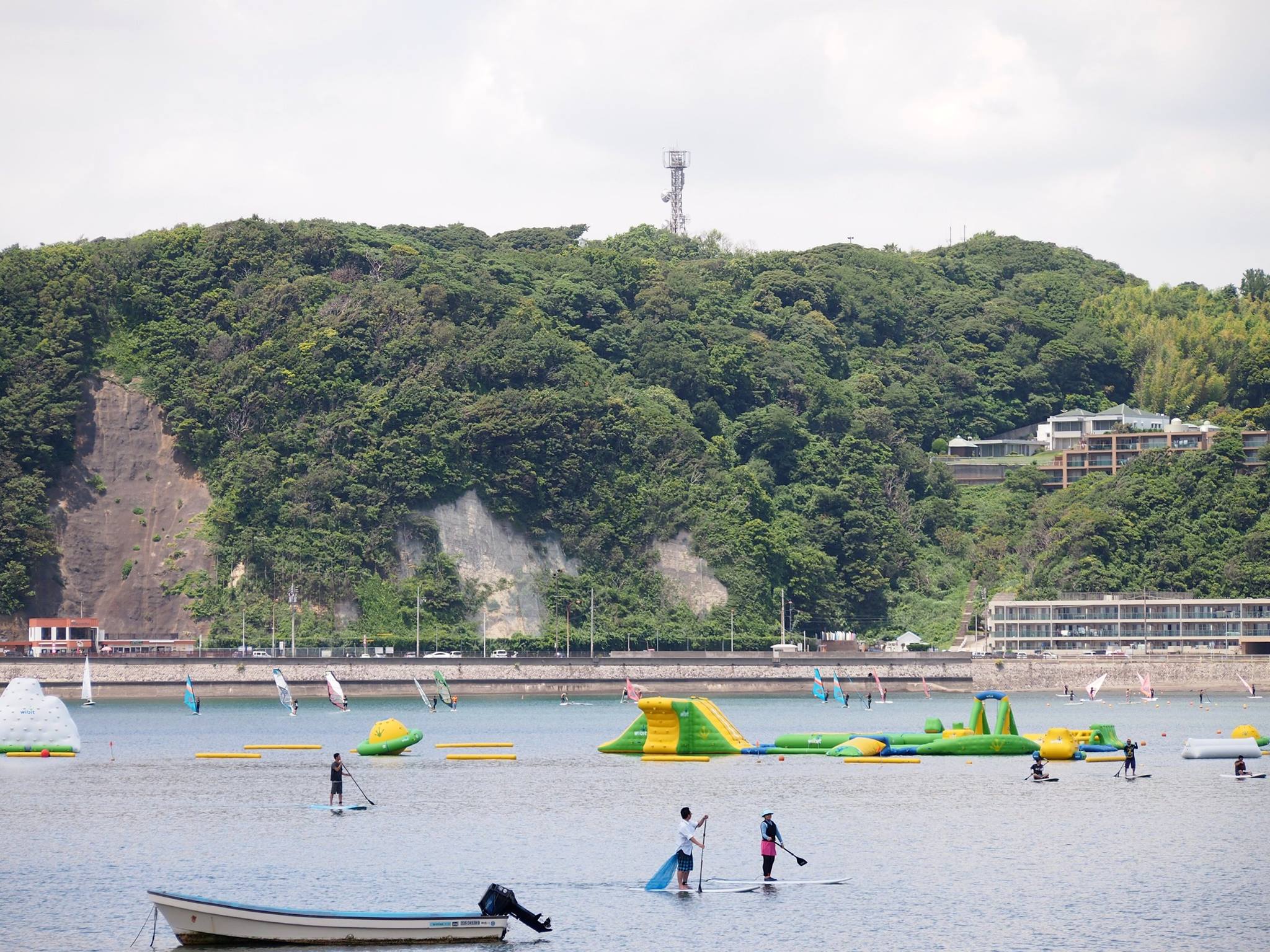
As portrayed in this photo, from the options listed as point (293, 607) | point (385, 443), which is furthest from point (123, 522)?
point (385, 443)

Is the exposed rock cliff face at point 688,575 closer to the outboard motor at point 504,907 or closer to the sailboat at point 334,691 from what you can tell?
the sailboat at point 334,691

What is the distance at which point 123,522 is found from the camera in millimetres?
170875

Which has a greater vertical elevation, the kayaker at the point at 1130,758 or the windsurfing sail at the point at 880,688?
the kayaker at the point at 1130,758

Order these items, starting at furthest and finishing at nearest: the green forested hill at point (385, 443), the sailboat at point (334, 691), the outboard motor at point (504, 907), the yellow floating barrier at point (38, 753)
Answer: the green forested hill at point (385, 443), the sailboat at point (334, 691), the yellow floating barrier at point (38, 753), the outboard motor at point (504, 907)

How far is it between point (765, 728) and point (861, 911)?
66112 millimetres

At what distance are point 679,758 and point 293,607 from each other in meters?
91.8

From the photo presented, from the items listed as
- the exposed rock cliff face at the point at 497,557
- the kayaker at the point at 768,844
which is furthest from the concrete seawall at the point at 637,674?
the kayaker at the point at 768,844

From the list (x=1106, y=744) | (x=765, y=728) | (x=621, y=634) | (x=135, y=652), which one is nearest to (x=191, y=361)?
(x=135, y=652)

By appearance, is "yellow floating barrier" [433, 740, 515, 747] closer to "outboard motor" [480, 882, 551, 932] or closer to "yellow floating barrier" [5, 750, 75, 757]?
"yellow floating barrier" [5, 750, 75, 757]

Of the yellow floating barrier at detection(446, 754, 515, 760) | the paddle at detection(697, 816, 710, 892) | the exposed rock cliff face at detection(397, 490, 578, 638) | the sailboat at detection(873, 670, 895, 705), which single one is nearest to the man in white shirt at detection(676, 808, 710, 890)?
the paddle at detection(697, 816, 710, 892)

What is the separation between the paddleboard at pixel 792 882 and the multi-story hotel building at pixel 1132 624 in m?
127

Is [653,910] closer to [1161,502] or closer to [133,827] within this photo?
[133,827]

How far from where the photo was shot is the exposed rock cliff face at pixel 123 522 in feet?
541

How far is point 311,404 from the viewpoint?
584ft
